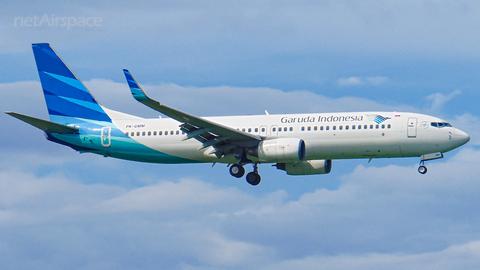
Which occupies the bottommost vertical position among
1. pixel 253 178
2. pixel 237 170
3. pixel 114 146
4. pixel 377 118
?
pixel 253 178

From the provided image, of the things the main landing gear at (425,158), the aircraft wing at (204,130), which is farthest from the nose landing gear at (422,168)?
the aircraft wing at (204,130)

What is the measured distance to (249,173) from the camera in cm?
4441

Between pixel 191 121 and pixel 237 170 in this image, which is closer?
pixel 191 121

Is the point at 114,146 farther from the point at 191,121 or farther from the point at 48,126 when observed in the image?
the point at 191,121

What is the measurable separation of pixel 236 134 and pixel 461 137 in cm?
1394

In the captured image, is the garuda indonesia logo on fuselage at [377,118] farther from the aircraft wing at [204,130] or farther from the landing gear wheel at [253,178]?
the landing gear wheel at [253,178]

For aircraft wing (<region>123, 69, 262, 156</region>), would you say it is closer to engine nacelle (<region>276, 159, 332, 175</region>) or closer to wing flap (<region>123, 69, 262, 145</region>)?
wing flap (<region>123, 69, 262, 145</region>)

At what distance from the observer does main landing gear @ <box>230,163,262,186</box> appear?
143 ft

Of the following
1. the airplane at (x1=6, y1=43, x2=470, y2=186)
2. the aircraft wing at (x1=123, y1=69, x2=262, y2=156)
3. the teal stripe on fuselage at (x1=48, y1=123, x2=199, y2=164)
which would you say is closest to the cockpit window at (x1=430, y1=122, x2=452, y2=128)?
the airplane at (x1=6, y1=43, x2=470, y2=186)

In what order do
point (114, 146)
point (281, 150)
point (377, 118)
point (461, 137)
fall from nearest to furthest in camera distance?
point (281, 150), point (461, 137), point (377, 118), point (114, 146)

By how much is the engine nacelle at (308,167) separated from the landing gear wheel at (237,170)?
431 centimetres

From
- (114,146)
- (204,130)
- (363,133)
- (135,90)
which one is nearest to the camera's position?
(135,90)

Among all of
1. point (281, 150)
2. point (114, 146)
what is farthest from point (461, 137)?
point (114, 146)

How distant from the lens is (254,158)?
139ft
